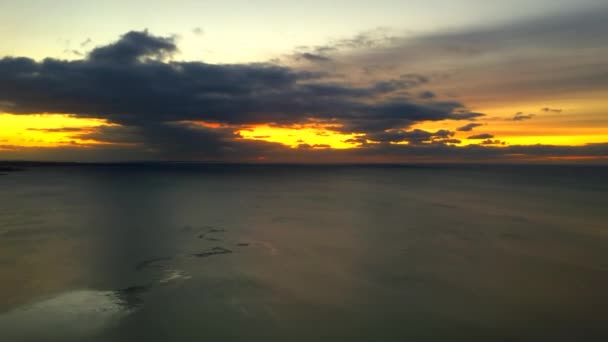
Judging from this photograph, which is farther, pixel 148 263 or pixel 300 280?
pixel 148 263

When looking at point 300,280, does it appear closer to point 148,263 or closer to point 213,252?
point 213,252

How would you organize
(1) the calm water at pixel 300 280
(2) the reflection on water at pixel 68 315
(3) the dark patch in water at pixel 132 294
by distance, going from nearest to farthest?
(2) the reflection on water at pixel 68 315
(1) the calm water at pixel 300 280
(3) the dark patch in water at pixel 132 294

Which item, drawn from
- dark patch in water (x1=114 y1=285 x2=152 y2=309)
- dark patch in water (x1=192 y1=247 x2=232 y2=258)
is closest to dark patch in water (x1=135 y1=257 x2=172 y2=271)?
dark patch in water (x1=192 y1=247 x2=232 y2=258)

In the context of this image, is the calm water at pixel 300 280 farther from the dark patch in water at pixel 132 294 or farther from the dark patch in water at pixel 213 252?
the dark patch in water at pixel 213 252

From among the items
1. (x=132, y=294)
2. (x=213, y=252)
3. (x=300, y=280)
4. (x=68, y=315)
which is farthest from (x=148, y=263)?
(x=300, y=280)

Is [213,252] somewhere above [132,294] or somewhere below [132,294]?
below

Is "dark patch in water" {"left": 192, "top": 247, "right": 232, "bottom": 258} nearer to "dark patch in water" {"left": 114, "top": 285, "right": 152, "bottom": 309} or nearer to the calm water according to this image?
the calm water

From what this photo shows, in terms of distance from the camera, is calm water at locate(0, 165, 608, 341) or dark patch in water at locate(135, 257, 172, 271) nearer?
calm water at locate(0, 165, 608, 341)

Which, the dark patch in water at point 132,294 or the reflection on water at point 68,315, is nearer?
the reflection on water at point 68,315

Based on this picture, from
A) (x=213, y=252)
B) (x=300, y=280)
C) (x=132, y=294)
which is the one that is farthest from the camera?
(x=213, y=252)

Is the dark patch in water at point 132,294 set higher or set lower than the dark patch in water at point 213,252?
higher

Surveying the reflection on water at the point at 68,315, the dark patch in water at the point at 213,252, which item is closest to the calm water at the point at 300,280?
the reflection on water at the point at 68,315
